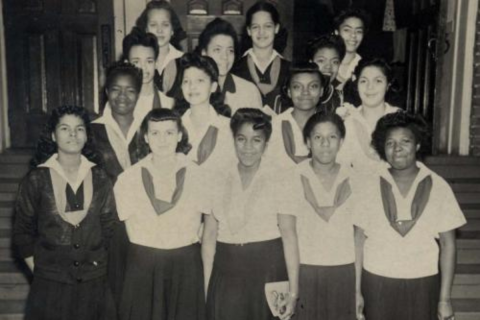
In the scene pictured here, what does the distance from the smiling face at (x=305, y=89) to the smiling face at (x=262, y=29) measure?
2.37 ft

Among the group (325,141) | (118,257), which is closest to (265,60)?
(325,141)

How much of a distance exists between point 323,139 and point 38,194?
1.52 metres

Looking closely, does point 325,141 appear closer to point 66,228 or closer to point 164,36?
point 66,228

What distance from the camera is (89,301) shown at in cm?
294

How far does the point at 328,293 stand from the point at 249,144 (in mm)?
897

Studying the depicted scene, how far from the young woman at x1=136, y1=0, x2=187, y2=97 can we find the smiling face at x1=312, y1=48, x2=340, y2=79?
103 centimetres

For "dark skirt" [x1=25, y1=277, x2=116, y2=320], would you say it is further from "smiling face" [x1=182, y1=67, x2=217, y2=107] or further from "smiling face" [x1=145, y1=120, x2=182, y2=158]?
"smiling face" [x1=182, y1=67, x2=217, y2=107]

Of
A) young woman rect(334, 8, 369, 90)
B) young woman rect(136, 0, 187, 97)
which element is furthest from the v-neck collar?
young woman rect(334, 8, 369, 90)

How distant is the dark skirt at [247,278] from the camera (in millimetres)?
3002

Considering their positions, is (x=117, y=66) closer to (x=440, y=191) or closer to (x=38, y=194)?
(x=38, y=194)

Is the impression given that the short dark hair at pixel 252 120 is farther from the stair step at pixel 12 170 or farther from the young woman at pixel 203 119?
the stair step at pixel 12 170

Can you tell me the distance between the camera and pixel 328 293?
2.92 meters

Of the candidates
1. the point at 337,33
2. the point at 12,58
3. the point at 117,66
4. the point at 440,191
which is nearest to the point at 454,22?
the point at 337,33

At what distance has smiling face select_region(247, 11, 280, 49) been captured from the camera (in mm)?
4070
